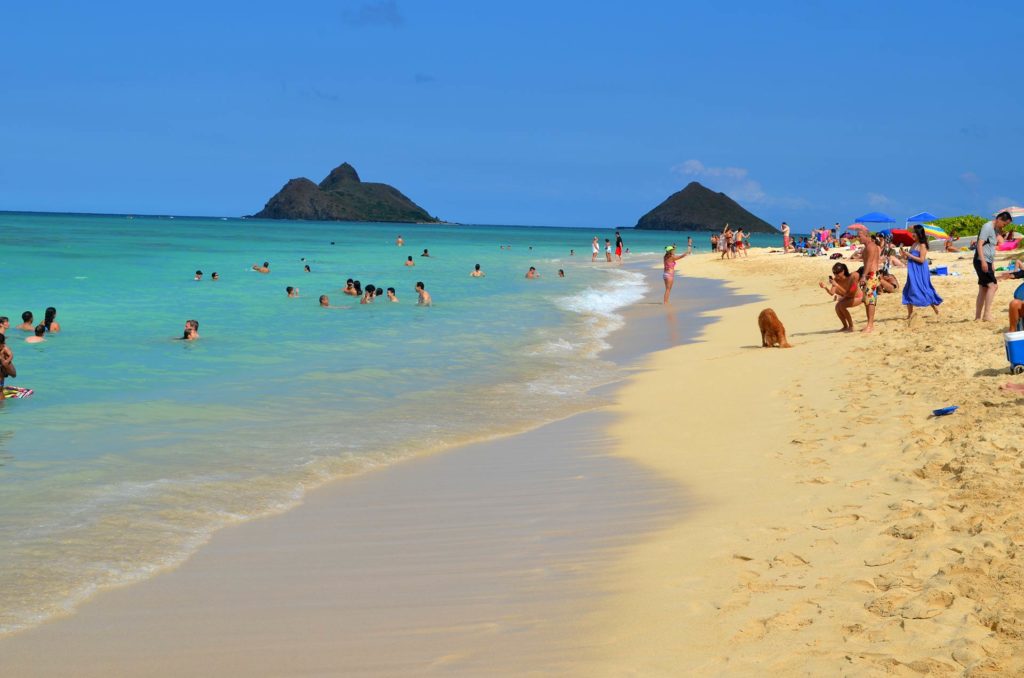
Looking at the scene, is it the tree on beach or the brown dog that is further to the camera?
the tree on beach

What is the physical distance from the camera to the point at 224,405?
37.3ft

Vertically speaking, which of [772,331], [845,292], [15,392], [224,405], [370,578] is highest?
[845,292]

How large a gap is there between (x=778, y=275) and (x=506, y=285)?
10.5 metres

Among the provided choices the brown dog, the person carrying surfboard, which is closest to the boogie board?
the person carrying surfboard

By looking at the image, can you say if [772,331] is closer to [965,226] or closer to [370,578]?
[370,578]

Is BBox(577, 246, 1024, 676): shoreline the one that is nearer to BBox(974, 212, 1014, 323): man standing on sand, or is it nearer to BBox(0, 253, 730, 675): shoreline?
BBox(0, 253, 730, 675): shoreline

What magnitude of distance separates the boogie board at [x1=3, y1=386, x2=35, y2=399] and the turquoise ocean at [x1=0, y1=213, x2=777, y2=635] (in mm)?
370

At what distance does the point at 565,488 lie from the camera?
24.0 ft

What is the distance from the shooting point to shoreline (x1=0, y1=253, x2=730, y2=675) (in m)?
4.45

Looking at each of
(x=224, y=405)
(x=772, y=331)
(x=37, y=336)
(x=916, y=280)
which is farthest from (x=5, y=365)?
(x=916, y=280)

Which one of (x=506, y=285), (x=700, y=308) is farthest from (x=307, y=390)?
(x=506, y=285)

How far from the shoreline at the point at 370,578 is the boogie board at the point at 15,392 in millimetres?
6394

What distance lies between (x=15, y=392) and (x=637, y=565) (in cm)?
959

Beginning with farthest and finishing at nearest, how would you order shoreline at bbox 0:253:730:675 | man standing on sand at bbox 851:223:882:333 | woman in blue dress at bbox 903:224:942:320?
woman in blue dress at bbox 903:224:942:320 → man standing on sand at bbox 851:223:882:333 → shoreline at bbox 0:253:730:675
